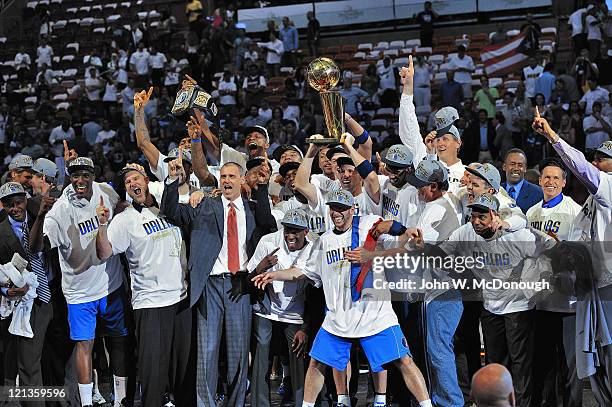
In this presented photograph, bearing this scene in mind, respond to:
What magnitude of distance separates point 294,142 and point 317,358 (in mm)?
8995

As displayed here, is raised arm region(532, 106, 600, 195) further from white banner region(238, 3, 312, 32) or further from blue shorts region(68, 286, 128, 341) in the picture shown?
white banner region(238, 3, 312, 32)

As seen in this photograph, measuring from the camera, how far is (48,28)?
25.8 metres

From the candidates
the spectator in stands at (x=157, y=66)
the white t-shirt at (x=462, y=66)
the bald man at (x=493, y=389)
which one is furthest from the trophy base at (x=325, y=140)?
the spectator in stands at (x=157, y=66)

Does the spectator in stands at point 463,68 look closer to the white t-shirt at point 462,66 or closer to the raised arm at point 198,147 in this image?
the white t-shirt at point 462,66

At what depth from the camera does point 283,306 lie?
9.15 metres

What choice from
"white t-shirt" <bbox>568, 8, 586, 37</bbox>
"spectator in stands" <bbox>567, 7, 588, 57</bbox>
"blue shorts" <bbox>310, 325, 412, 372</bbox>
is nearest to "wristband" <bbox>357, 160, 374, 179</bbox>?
"blue shorts" <bbox>310, 325, 412, 372</bbox>

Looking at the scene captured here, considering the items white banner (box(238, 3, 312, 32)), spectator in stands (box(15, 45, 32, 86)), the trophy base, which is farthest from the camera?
spectator in stands (box(15, 45, 32, 86))

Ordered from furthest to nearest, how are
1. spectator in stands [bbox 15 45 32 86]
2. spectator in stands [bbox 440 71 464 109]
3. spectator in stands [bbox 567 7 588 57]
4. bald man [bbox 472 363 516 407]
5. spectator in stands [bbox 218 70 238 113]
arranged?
spectator in stands [bbox 15 45 32 86] → spectator in stands [bbox 218 70 238 113] → spectator in stands [bbox 567 7 588 57] → spectator in stands [bbox 440 71 464 109] → bald man [bbox 472 363 516 407]

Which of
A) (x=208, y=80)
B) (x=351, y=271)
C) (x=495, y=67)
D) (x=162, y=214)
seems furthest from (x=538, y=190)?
(x=208, y=80)

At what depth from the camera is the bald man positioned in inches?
186

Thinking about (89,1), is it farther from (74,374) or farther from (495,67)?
(74,374)

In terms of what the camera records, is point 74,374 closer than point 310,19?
Yes

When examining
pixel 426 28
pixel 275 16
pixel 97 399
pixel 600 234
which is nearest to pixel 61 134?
pixel 275 16

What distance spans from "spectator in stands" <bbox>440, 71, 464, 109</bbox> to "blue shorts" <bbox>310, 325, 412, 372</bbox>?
34.3ft
